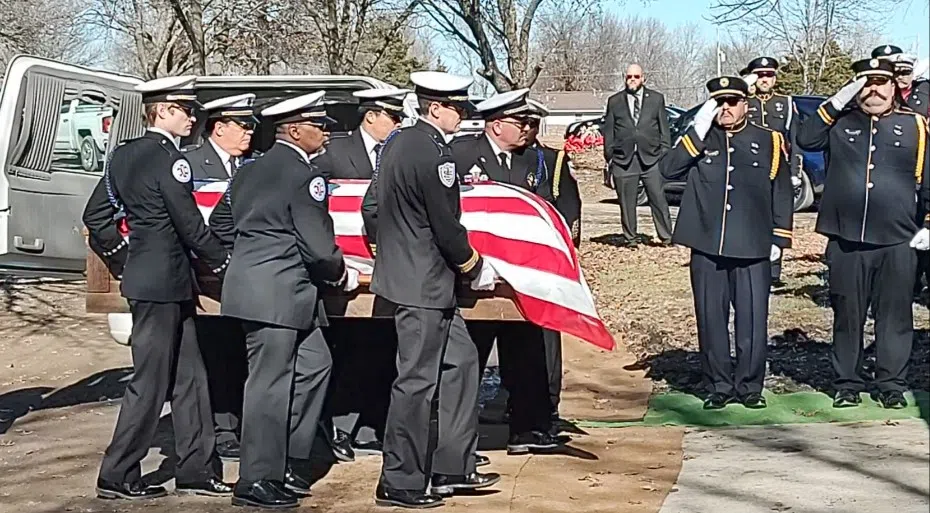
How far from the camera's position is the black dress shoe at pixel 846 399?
7246 mm

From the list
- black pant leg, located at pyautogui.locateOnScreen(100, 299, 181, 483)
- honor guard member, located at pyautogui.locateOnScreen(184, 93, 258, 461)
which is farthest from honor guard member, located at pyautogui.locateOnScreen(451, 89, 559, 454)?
black pant leg, located at pyautogui.locateOnScreen(100, 299, 181, 483)

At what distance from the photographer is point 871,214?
697 centimetres

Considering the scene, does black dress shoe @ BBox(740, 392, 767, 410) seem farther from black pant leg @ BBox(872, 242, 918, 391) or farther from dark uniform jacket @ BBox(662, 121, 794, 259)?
dark uniform jacket @ BBox(662, 121, 794, 259)

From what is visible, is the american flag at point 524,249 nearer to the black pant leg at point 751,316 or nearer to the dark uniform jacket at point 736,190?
the dark uniform jacket at point 736,190

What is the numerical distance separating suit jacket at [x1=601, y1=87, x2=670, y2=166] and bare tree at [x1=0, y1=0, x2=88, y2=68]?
41.0 feet

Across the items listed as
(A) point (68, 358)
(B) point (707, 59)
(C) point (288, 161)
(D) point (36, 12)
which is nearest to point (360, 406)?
(C) point (288, 161)

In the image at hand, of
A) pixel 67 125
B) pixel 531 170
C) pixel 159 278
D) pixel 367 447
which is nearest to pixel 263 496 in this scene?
pixel 159 278

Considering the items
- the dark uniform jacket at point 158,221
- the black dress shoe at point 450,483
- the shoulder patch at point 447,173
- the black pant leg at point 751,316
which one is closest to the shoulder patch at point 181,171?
the dark uniform jacket at point 158,221

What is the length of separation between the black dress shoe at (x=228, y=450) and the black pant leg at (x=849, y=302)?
341cm

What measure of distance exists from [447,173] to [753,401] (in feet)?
9.49

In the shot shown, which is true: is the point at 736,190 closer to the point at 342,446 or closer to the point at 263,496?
→ the point at 342,446

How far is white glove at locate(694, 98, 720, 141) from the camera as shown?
729cm

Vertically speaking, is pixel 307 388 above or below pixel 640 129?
below

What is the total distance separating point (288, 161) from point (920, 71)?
360 centimetres
